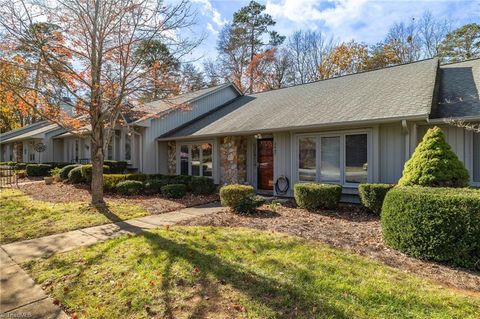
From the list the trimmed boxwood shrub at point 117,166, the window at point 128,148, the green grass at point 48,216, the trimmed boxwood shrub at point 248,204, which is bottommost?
the green grass at point 48,216

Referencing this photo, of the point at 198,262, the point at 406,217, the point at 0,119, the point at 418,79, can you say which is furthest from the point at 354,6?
the point at 0,119

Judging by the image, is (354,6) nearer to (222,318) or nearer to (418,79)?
Answer: (418,79)

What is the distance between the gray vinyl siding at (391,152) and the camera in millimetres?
7875

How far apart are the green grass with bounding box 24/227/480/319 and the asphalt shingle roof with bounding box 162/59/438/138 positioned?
473 cm

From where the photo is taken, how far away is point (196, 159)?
13758 mm

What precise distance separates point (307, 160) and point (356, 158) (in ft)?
5.36

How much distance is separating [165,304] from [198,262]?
110 cm

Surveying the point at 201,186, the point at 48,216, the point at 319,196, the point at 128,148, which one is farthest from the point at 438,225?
the point at 128,148

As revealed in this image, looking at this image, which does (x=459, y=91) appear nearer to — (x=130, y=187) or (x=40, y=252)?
(x=40, y=252)

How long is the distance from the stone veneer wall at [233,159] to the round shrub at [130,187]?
3.42 meters

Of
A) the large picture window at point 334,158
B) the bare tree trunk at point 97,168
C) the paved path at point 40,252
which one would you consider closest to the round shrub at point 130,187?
the bare tree trunk at point 97,168

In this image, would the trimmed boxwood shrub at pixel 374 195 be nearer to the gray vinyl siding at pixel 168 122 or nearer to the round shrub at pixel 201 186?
the round shrub at pixel 201 186

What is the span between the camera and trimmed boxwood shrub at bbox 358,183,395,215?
7.04 metres

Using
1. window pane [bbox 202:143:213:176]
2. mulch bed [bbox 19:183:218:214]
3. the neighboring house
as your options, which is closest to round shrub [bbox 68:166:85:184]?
mulch bed [bbox 19:183:218:214]
